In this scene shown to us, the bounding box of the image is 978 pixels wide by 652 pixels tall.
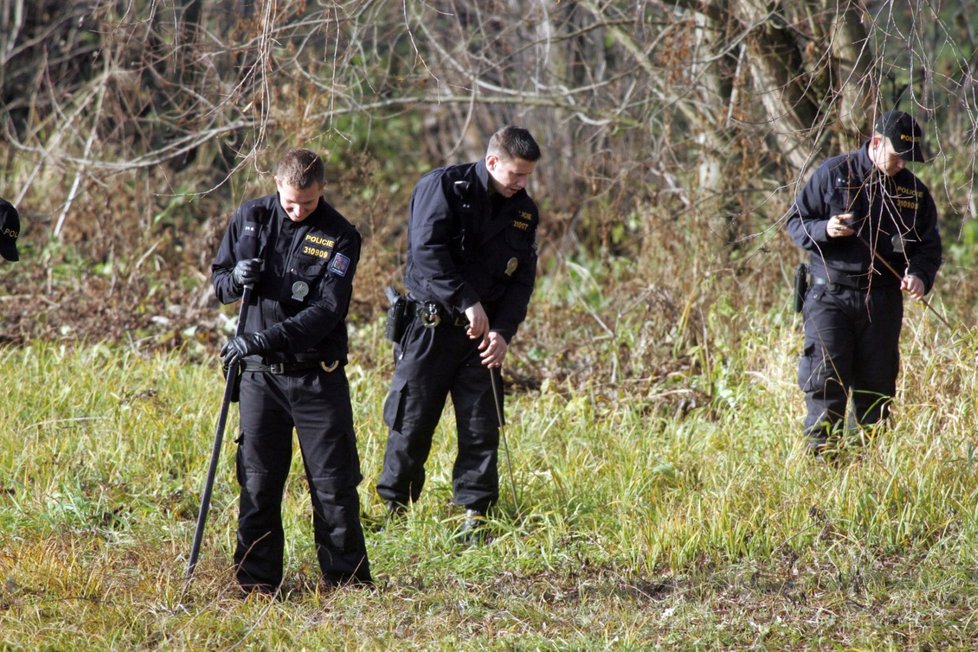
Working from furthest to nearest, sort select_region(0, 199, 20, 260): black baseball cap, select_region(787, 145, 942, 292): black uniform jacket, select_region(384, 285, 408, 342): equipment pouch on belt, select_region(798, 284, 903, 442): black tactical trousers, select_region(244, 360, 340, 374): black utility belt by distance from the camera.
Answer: select_region(798, 284, 903, 442): black tactical trousers
select_region(787, 145, 942, 292): black uniform jacket
select_region(384, 285, 408, 342): equipment pouch on belt
select_region(0, 199, 20, 260): black baseball cap
select_region(244, 360, 340, 374): black utility belt

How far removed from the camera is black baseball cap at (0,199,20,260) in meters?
4.29

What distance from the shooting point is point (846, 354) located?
552cm

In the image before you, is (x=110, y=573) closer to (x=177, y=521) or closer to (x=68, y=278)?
(x=177, y=521)

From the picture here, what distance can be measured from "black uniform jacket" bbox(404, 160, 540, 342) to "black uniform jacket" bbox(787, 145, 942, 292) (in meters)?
1.52

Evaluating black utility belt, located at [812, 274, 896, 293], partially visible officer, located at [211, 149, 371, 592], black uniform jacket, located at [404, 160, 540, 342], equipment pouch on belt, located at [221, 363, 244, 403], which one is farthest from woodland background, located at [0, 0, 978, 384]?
equipment pouch on belt, located at [221, 363, 244, 403]

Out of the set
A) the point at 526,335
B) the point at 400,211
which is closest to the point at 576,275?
the point at 526,335

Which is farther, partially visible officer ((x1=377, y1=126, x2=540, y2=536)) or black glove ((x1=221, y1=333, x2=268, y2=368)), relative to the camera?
partially visible officer ((x1=377, y1=126, x2=540, y2=536))

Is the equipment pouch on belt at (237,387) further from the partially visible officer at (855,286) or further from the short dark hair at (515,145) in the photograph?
the partially visible officer at (855,286)

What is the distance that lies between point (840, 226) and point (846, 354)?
28.1 inches

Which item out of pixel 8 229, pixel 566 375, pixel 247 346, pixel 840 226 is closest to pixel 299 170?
pixel 247 346

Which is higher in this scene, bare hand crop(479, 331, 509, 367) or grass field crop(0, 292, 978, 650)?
bare hand crop(479, 331, 509, 367)

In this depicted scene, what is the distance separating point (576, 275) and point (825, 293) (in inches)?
170

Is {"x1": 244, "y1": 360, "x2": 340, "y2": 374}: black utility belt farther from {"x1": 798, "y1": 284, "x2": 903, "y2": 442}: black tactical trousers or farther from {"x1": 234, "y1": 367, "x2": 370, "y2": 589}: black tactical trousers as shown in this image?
{"x1": 798, "y1": 284, "x2": 903, "y2": 442}: black tactical trousers

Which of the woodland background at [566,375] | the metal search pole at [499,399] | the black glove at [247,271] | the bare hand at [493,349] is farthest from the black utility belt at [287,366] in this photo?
the metal search pole at [499,399]
